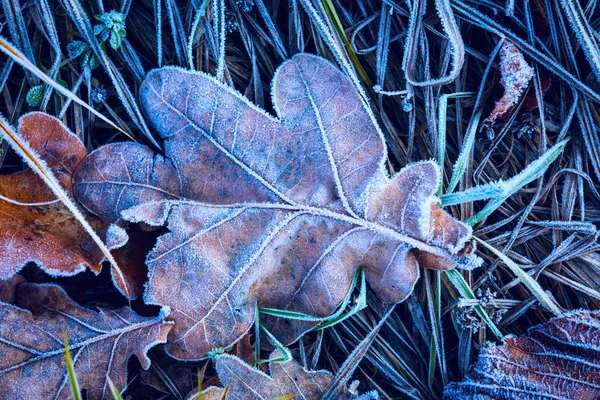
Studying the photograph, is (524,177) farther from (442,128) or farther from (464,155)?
(442,128)

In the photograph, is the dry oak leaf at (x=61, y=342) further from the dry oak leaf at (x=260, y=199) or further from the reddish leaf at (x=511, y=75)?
the reddish leaf at (x=511, y=75)

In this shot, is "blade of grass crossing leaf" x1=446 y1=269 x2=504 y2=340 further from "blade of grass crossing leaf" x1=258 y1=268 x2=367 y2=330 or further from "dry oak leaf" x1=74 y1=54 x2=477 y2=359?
"blade of grass crossing leaf" x1=258 y1=268 x2=367 y2=330

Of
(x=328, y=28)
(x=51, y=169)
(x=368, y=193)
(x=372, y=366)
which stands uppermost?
(x=328, y=28)

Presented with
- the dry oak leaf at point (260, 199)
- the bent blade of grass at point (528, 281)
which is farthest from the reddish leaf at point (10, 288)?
the bent blade of grass at point (528, 281)

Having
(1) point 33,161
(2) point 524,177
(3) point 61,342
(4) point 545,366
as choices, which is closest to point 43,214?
(1) point 33,161

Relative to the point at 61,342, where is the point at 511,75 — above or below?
above

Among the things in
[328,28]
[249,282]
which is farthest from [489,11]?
[249,282]

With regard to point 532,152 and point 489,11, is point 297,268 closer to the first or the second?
point 532,152
